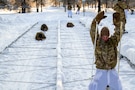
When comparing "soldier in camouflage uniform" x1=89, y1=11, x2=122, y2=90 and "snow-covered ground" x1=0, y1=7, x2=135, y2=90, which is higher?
"soldier in camouflage uniform" x1=89, y1=11, x2=122, y2=90

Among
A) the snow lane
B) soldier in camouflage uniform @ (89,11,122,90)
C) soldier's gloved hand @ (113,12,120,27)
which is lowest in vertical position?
the snow lane

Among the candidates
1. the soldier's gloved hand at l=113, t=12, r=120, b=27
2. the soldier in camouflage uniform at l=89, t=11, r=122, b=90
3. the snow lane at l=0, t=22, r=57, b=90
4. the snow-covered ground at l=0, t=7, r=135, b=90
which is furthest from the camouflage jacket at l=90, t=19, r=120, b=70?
the snow lane at l=0, t=22, r=57, b=90

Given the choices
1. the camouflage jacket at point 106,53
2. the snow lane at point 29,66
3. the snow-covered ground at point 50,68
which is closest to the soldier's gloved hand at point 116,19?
the camouflage jacket at point 106,53

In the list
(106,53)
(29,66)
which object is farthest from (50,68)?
(106,53)

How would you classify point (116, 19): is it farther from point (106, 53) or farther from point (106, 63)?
point (106, 63)

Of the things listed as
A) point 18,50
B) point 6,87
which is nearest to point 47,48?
point 18,50

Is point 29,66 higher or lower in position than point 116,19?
lower

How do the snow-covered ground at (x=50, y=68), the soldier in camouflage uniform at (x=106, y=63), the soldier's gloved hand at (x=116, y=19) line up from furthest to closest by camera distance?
the snow-covered ground at (x=50, y=68) → the soldier's gloved hand at (x=116, y=19) → the soldier in camouflage uniform at (x=106, y=63)

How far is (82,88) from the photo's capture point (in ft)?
27.0

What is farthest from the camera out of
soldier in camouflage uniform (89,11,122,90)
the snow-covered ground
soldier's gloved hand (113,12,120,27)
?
the snow-covered ground

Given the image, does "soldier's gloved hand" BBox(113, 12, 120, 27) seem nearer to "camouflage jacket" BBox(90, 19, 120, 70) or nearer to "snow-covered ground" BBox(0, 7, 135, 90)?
"camouflage jacket" BBox(90, 19, 120, 70)

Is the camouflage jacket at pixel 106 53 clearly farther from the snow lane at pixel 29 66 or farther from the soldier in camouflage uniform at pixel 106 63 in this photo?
the snow lane at pixel 29 66

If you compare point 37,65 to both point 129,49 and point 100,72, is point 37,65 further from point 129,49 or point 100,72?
point 100,72

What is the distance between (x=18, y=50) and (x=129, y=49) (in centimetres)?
537
